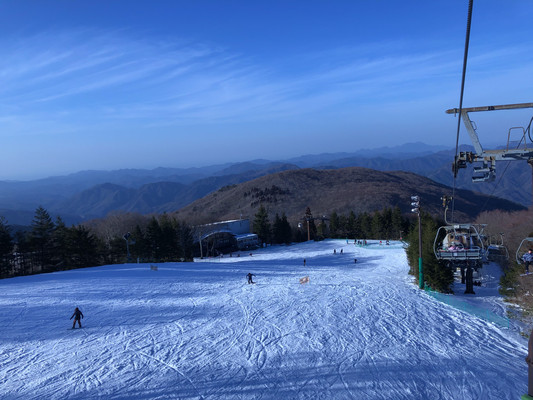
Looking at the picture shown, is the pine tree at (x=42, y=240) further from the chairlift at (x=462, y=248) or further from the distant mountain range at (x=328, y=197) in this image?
the distant mountain range at (x=328, y=197)

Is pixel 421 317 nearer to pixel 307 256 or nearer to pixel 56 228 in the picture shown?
pixel 307 256

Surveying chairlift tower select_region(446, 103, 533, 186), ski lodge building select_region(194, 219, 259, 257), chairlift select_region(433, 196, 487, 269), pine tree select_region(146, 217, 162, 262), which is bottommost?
ski lodge building select_region(194, 219, 259, 257)

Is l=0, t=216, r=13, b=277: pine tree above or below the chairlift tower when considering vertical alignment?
below

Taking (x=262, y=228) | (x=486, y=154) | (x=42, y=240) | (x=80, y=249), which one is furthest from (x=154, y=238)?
(x=486, y=154)

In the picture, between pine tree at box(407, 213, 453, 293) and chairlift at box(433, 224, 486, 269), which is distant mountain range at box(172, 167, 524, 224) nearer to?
pine tree at box(407, 213, 453, 293)

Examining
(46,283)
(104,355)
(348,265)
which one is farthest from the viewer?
(348,265)

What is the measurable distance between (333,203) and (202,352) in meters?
119

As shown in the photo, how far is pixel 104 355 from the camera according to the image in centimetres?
1362

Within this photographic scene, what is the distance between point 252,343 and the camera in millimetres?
14734

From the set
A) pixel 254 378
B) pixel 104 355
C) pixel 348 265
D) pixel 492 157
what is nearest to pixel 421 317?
pixel 254 378

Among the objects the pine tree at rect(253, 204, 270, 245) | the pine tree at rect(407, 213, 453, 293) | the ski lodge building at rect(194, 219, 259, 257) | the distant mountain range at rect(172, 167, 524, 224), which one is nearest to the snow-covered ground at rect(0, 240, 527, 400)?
the pine tree at rect(407, 213, 453, 293)

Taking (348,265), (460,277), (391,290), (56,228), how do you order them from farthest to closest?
(56,228) < (348,265) < (460,277) < (391,290)

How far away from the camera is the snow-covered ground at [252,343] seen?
11.3 meters

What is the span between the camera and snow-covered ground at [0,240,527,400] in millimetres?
11266
